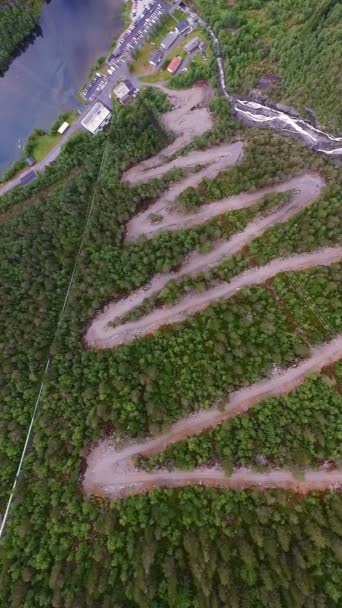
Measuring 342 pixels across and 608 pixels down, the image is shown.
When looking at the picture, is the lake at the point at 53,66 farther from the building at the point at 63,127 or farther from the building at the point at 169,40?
the building at the point at 169,40

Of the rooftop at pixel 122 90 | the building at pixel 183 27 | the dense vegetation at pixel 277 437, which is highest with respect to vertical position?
the rooftop at pixel 122 90

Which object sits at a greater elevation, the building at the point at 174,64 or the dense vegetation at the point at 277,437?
the building at the point at 174,64

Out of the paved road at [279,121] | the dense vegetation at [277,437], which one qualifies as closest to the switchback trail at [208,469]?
the dense vegetation at [277,437]

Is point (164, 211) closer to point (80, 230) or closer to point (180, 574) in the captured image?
point (80, 230)

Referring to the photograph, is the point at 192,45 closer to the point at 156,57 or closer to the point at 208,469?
the point at 156,57

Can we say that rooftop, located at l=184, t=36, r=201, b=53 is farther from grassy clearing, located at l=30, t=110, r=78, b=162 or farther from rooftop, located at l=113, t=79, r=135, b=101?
grassy clearing, located at l=30, t=110, r=78, b=162

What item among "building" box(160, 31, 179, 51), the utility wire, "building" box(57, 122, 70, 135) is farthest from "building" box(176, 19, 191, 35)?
"building" box(57, 122, 70, 135)

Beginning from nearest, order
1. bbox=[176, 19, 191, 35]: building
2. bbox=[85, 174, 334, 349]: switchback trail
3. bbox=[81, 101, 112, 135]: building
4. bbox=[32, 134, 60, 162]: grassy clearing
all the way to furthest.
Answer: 1. bbox=[85, 174, 334, 349]: switchback trail
2. bbox=[81, 101, 112, 135]: building
3. bbox=[176, 19, 191, 35]: building
4. bbox=[32, 134, 60, 162]: grassy clearing
